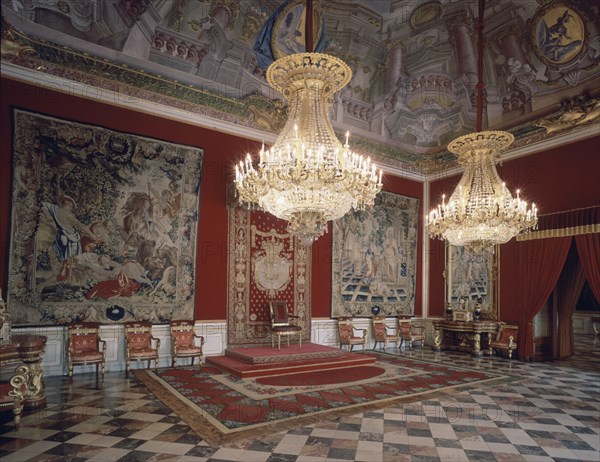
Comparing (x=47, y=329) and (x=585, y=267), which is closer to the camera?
(x=47, y=329)

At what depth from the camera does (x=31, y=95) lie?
7.81 m

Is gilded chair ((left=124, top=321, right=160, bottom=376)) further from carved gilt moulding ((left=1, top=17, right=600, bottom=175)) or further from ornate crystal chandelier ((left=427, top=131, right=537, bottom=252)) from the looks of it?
ornate crystal chandelier ((left=427, top=131, right=537, bottom=252))

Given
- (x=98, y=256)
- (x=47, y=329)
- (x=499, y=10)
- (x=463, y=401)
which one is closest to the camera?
(x=463, y=401)

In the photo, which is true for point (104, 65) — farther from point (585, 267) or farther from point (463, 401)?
point (585, 267)

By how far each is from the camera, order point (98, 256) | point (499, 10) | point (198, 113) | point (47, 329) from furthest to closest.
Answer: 1. point (198, 113)
2. point (499, 10)
3. point (98, 256)
4. point (47, 329)

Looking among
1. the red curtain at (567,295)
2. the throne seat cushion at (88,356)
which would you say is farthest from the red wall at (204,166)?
the red curtain at (567,295)

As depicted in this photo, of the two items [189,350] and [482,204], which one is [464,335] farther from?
[189,350]

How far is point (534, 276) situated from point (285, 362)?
6.45 metres

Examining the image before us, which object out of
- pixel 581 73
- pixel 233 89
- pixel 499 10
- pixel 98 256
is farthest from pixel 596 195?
pixel 98 256

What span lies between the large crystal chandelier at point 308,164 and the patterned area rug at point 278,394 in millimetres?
2385

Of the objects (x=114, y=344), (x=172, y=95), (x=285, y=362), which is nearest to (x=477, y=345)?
(x=285, y=362)

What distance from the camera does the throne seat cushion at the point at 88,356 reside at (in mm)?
7398

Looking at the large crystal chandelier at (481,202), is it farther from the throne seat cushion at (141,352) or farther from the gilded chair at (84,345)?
the gilded chair at (84,345)

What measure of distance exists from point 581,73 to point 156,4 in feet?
28.9
